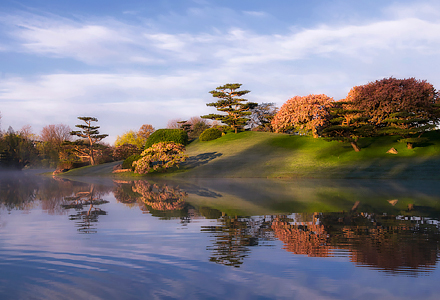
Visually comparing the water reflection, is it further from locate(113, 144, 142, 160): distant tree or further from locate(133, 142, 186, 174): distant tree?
locate(113, 144, 142, 160): distant tree

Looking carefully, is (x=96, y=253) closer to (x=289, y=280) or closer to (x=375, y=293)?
(x=289, y=280)

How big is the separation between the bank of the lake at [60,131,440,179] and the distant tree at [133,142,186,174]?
4.06 feet

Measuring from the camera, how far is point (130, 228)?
866 cm

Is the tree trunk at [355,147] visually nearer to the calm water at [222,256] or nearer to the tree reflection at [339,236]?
the tree reflection at [339,236]

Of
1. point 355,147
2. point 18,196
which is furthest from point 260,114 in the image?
point 18,196

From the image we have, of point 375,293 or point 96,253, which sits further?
point 96,253

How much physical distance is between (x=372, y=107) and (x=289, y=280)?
43.2 meters

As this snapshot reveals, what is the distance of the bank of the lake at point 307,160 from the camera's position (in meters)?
34.4

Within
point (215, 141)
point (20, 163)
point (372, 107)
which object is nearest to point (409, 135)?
point (372, 107)

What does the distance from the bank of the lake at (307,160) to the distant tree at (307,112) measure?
3516 mm

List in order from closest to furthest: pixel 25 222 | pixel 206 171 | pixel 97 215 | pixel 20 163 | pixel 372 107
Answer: pixel 25 222 < pixel 97 215 < pixel 206 171 < pixel 372 107 < pixel 20 163

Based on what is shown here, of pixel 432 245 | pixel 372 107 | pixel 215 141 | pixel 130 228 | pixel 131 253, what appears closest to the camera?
pixel 131 253

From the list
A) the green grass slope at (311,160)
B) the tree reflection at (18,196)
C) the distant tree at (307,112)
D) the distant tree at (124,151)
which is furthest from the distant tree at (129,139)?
the tree reflection at (18,196)

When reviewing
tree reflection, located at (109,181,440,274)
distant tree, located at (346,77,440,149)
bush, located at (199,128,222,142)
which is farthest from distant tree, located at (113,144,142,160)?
tree reflection, located at (109,181,440,274)
